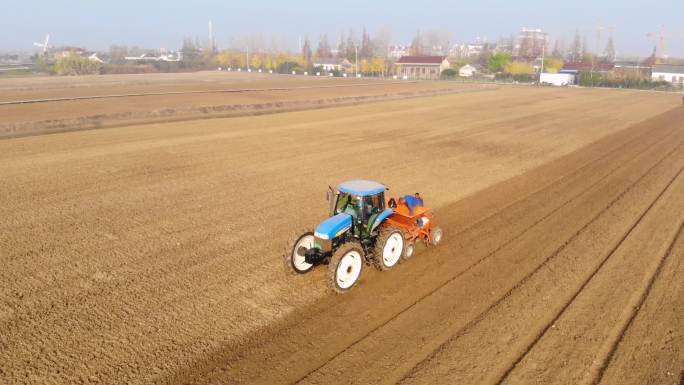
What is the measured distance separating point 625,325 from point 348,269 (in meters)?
4.71

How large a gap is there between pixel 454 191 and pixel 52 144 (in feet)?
59.2

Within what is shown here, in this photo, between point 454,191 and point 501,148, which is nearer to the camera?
point 454,191

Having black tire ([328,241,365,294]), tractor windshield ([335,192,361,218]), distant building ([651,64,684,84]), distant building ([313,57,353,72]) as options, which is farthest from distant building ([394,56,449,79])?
black tire ([328,241,365,294])

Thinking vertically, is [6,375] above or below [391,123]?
below

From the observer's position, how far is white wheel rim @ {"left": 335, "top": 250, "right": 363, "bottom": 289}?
8008 mm

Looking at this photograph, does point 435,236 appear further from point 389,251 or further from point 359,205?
point 359,205

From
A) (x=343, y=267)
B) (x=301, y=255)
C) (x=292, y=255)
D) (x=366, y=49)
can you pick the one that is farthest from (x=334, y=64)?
(x=343, y=267)

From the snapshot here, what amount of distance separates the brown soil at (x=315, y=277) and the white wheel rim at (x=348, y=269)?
262mm

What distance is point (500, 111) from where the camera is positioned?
127ft

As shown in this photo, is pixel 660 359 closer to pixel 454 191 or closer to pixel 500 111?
pixel 454 191

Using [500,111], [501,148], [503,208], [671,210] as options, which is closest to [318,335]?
[503,208]

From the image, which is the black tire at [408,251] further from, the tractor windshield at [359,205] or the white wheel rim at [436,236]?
the tractor windshield at [359,205]

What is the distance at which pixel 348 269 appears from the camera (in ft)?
27.1

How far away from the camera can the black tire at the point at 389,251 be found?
28.5ft
